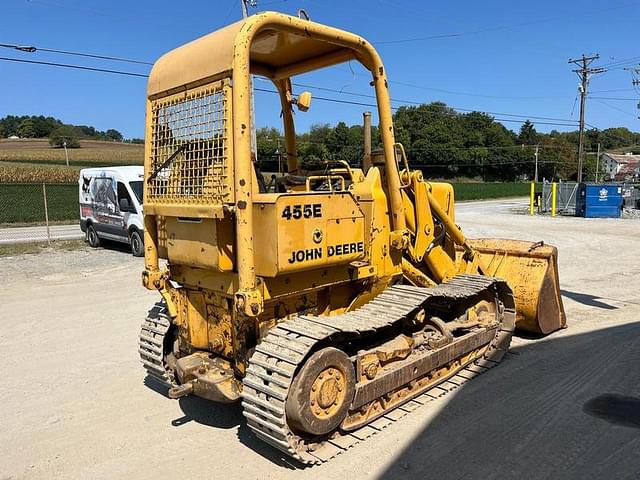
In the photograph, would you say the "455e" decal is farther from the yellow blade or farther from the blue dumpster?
the blue dumpster

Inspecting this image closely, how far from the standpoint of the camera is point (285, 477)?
388 centimetres

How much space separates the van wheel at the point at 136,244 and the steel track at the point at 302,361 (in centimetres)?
1113

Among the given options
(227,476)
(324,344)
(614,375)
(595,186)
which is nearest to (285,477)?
(227,476)

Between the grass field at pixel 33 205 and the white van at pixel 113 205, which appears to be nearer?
the white van at pixel 113 205

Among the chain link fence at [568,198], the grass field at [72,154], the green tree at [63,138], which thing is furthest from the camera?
the green tree at [63,138]

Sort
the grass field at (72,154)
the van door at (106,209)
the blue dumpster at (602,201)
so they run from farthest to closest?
the grass field at (72,154) → the blue dumpster at (602,201) → the van door at (106,209)

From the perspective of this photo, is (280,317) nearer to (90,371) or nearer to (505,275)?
(90,371)

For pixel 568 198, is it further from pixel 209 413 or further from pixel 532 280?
pixel 209 413

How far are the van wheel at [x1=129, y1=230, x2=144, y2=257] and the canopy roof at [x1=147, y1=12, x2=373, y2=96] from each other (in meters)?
10.4

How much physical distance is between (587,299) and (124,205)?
12.0 metres

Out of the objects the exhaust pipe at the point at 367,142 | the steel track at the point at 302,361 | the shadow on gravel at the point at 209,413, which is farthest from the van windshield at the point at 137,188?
the steel track at the point at 302,361

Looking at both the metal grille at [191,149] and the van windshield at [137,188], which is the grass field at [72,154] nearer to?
the van windshield at [137,188]

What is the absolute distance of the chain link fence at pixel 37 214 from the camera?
65.2 feet

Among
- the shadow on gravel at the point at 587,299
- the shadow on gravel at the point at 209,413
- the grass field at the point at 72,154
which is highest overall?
the grass field at the point at 72,154
